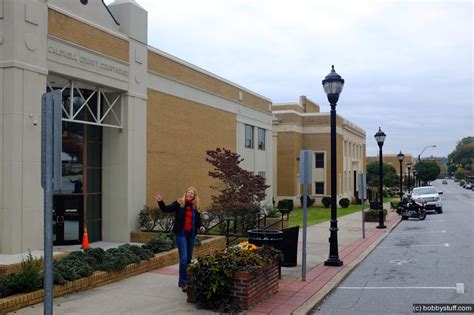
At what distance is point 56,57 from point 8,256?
17.2ft

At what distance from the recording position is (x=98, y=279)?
9.17 metres

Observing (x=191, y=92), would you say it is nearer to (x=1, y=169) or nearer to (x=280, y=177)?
(x=1, y=169)

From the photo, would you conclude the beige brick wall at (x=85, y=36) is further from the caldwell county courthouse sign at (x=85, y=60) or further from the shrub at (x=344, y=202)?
the shrub at (x=344, y=202)

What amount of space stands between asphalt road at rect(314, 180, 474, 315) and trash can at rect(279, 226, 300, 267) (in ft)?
4.27

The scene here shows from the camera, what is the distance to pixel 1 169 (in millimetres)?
11867

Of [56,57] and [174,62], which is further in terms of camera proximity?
[174,62]

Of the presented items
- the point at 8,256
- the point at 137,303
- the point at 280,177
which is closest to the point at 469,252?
the point at 137,303

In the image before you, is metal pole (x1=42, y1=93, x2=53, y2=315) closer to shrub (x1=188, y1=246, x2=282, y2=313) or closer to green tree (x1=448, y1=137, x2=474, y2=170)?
shrub (x1=188, y1=246, x2=282, y2=313)

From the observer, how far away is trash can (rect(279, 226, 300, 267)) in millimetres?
10802

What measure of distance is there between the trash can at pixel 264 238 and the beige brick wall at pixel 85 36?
7626mm

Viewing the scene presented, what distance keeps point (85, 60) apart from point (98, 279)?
292 inches

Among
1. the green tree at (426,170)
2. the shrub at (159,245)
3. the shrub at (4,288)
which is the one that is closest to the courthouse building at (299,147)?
the shrub at (159,245)

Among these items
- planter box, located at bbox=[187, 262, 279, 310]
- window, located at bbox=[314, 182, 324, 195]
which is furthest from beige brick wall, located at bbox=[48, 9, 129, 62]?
window, located at bbox=[314, 182, 324, 195]

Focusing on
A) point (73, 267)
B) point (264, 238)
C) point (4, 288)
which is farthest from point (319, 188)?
point (4, 288)
